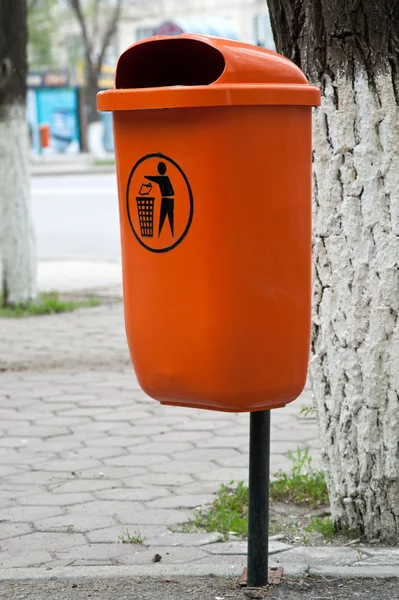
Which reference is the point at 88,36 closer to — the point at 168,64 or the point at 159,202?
the point at 168,64

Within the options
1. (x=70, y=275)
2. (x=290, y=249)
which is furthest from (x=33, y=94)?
(x=290, y=249)

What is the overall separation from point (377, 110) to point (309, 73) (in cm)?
29

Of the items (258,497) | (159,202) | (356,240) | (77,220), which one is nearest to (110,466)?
(258,497)

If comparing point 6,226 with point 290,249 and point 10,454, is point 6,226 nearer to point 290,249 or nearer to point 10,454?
point 10,454

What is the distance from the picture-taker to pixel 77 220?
17.0 m

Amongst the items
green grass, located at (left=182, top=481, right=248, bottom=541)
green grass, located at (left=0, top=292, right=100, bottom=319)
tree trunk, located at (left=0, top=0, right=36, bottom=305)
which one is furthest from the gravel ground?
tree trunk, located at (left=0, top=0, right=36, bottom=305)

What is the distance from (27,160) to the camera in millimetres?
9031

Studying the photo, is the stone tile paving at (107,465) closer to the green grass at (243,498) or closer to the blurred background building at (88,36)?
the green grass at (243,498)

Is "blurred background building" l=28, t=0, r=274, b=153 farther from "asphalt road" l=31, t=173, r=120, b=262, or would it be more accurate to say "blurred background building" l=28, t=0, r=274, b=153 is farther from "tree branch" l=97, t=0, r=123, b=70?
"asphalt road" l=31, t=173, r=120, b=262

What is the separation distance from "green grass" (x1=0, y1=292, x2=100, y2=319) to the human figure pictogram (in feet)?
19.6

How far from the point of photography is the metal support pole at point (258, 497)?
127 inches

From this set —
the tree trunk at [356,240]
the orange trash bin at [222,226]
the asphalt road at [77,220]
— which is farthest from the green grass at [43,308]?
the orange trash bin at [222,226]

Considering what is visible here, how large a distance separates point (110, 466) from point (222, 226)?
2.23 metres

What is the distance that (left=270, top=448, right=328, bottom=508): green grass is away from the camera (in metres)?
4.32
